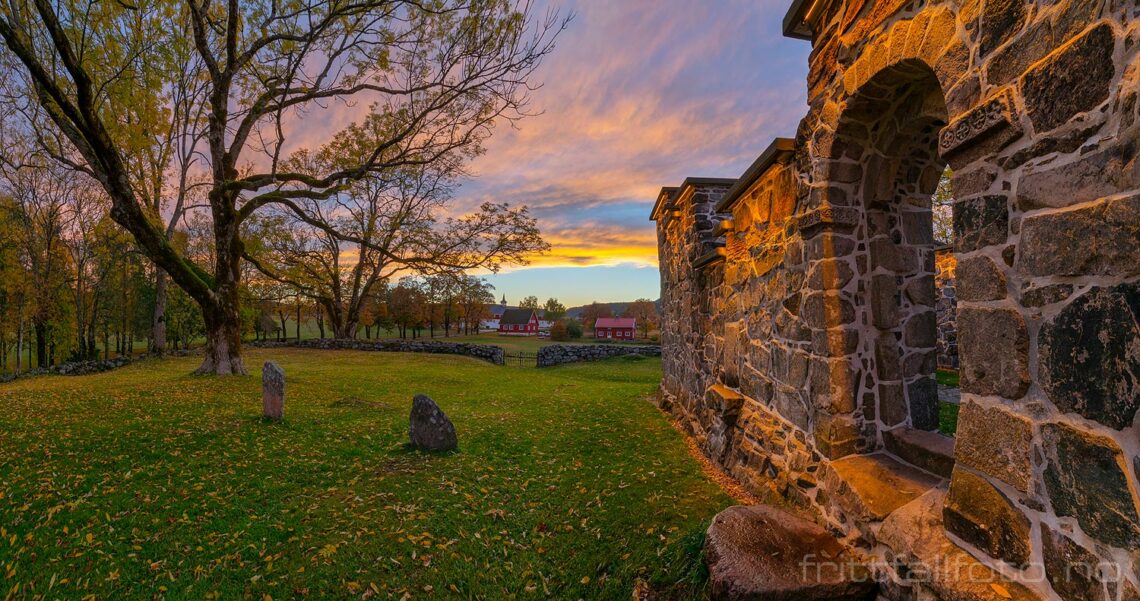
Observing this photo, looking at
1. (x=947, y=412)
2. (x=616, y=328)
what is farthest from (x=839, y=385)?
(x=616, y=328)

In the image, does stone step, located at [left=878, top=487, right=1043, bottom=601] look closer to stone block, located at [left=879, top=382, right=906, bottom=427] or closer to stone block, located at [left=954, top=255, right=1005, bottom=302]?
stone block, located at [left=879, top=382, right=906, bottom=427]

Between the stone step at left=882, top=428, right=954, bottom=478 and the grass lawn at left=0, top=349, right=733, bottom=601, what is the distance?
181 cm

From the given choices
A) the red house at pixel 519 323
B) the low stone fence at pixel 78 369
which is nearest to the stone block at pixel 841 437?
the low stone fence at pixel 78 369

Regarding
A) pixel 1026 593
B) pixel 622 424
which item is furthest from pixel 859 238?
pixel 622 424

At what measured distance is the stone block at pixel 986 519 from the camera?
2.20 meters

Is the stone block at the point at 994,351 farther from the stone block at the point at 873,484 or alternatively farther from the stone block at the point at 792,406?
the stone block at the point at 792,406

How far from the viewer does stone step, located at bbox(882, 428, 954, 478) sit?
11.0 ft

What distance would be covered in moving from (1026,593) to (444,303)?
47.5 m

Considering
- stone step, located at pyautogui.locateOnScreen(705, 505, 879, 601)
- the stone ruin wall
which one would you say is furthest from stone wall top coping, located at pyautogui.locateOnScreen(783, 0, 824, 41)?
the stone ruin wall

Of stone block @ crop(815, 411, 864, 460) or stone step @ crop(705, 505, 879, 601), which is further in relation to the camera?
stone block @ crop(815, 411, 864, 460)

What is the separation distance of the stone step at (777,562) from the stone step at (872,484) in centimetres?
34

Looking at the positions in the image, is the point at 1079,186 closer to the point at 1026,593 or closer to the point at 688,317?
the point at 1026,593

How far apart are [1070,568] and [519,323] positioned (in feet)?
242

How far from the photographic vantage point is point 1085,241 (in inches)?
74.1
